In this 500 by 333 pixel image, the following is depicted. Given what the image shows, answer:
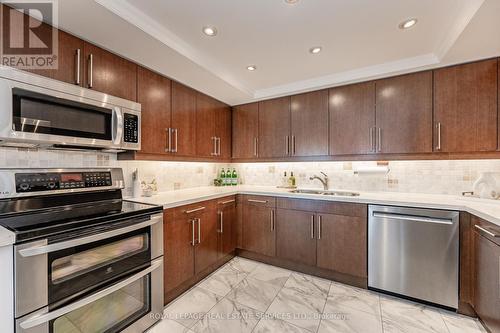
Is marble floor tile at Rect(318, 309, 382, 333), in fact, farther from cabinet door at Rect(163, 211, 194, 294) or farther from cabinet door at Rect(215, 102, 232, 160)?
cabinet door at Rect(215, 102, 232, 160)

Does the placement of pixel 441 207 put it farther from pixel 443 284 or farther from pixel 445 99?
pixel 445 99

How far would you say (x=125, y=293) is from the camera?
1.53 m

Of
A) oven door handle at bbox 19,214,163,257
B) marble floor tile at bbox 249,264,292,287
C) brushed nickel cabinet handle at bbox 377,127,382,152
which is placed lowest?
marble floor tile at bbox 249,264,292,287

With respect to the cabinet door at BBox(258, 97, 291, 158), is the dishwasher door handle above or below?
below

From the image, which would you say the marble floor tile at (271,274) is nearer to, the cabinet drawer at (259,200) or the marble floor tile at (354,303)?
the marble floor tile at (354,303)

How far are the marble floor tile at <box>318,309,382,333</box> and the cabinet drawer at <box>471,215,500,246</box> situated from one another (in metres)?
1.00

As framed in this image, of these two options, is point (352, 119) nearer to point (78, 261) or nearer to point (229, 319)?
point (229, 319)

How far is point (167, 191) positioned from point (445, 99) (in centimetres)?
314

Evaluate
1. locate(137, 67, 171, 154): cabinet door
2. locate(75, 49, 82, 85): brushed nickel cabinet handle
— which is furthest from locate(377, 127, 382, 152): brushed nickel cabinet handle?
locate(75, 49, 82, 85): brushed nickel cabinet handle

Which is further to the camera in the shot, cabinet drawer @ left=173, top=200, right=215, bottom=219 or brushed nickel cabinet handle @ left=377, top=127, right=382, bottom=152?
brushed nickel cabinet handle @ left=377, top=127, right=382, bottom=152

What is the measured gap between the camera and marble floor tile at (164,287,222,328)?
1.76 m

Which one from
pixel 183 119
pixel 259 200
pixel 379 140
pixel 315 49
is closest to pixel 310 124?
pixel 379 140

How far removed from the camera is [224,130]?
3.29 metres

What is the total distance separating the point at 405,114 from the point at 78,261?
3062 mm
